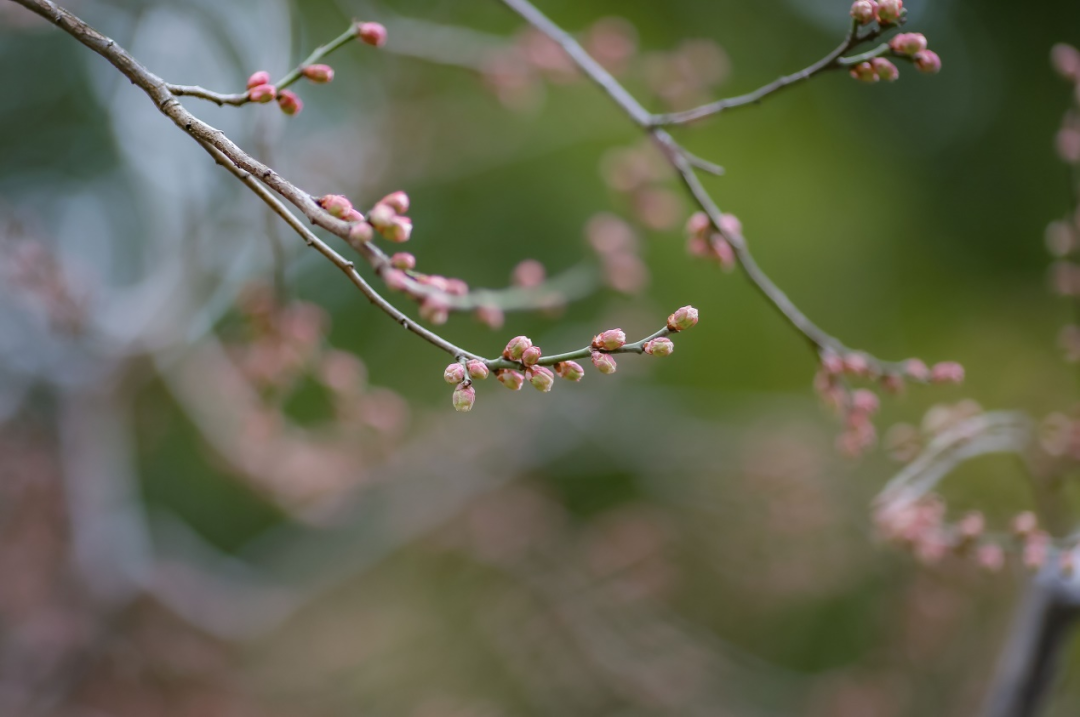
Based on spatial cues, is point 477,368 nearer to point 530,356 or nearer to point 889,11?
point 530,356

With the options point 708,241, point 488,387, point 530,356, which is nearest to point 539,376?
point 530,356

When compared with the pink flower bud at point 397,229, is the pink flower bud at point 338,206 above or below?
above

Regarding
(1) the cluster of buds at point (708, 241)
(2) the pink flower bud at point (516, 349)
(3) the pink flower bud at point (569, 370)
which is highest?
(1) the cluster of buds at point (708, 241)

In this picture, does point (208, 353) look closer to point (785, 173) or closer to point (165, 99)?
point (165, 99)

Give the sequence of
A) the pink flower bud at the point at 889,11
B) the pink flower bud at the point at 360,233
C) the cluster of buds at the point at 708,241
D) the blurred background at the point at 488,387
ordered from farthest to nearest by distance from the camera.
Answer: the blurred background at the point at 488,387
the cluster of buds at the point at 708,241
the pink flower bud at the point at 889,11
the pink flower bud at the point at 360,233

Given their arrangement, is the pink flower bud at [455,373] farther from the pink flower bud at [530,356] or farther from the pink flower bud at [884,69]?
the pink flower bud at [884,69]

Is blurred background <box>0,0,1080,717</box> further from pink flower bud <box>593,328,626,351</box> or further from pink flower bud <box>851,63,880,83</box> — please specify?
pink flower bud <box>593,328,626,351</box>

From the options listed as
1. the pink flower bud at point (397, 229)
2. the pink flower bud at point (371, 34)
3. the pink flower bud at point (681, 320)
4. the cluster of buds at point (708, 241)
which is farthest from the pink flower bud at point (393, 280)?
the cluster of buds at point (708, 241)

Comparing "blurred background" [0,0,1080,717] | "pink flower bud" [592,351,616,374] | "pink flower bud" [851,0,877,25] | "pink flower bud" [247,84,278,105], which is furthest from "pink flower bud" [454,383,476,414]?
"blurred background" [0,0,1080,717]
